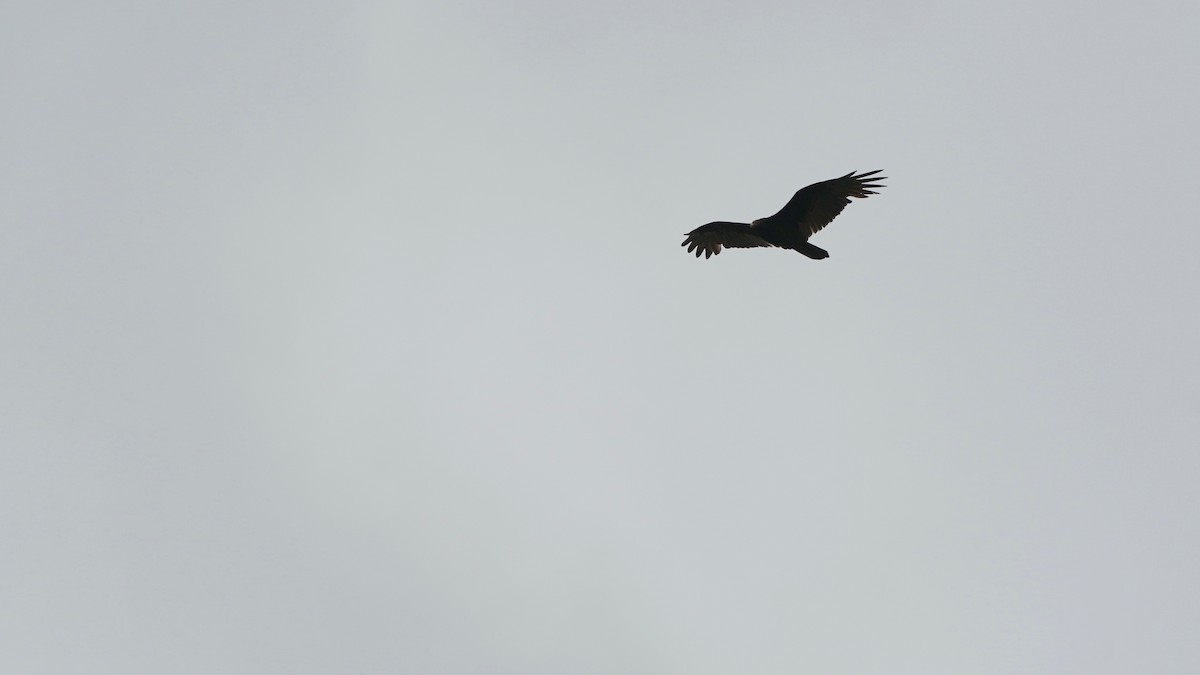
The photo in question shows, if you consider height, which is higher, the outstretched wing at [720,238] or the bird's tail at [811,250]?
the outstretched wing at [720,238]

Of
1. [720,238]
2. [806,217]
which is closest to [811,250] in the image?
[806,217]

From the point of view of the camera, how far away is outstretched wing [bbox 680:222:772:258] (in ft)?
107

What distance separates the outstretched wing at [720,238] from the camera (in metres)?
32.5

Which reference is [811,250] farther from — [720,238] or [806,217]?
[720,238]

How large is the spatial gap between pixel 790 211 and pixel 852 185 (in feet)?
5.68

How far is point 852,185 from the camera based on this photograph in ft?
101

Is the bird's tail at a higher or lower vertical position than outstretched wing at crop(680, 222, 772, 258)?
lower

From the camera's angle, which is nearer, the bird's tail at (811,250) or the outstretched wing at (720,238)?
the bird's tail at (811,250)

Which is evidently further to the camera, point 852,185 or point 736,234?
point 736,234

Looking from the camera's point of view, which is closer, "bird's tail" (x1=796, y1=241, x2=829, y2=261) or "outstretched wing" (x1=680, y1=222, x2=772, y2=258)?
"bird's tail" (x1=796, y1=241, x2=829, y2=261)

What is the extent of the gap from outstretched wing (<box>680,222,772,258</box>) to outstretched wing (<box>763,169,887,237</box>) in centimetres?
120

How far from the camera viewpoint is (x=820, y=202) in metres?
31.2

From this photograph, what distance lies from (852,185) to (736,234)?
11.8 feet

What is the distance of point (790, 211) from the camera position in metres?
A: 31.4
